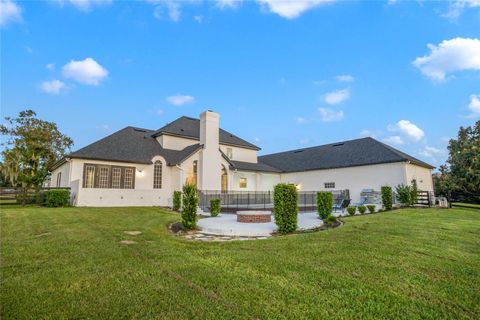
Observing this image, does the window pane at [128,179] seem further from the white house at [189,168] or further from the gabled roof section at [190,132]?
the gabled roof section at [190,132]

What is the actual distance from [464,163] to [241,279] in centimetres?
2869

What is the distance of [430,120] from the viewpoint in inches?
995

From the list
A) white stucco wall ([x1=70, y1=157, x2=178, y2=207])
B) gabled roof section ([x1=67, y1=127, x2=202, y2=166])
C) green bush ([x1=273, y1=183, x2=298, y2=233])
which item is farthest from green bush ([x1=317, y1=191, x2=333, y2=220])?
white stucco wall ([x1=70, y1=157, x2=178, y2=207])

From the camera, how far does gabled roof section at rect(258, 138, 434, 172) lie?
22781 millimetres

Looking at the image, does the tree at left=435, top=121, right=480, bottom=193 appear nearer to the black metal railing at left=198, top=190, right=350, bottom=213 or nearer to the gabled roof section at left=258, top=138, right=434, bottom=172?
the gabled roof section at left=258, top=138, right=434, bottom=172

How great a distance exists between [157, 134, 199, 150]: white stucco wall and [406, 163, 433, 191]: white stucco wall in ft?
64.5

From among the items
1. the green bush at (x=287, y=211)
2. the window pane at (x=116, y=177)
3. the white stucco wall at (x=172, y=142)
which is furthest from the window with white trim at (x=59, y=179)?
the green bush at (x=287, y=211)

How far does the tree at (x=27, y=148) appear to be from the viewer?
1052 inches

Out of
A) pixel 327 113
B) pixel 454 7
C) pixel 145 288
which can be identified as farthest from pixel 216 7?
pixel 327 113

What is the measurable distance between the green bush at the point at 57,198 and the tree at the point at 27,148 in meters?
11.8

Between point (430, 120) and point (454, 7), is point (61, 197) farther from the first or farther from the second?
point (430, 120)

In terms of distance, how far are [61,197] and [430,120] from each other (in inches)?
1270

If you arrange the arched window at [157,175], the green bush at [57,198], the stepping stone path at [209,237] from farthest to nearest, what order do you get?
1. the arched window at [157,175]
2. the green bush at [57,198]
3. the stepping stone path at [209,237]

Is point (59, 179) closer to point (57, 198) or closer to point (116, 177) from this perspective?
point (57, 198)
